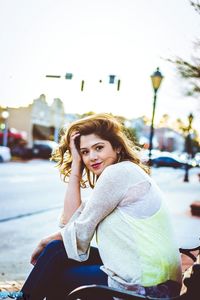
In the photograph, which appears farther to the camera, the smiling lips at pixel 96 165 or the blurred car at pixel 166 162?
the blurred car at pixel 166 162

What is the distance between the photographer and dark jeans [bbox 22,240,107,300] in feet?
7.67

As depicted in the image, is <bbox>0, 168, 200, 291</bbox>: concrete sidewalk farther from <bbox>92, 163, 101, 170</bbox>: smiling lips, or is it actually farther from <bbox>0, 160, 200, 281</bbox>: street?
<bbox>92, 163, 101, 170</bbox>: smiling lips

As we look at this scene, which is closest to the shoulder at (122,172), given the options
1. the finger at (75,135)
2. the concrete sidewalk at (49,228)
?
the finger at (75,135)

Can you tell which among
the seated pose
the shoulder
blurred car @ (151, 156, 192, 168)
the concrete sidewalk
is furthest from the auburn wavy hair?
blurred car @ (151, 156, 192, 168)

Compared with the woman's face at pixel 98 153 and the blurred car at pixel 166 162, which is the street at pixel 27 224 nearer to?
the woman's face at pixel 98 153

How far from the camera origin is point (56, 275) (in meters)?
2.42

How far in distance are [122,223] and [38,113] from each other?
5620 centimetres

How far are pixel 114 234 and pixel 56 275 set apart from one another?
54cm

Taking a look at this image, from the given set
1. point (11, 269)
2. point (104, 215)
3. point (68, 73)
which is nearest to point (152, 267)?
point (104, 215)

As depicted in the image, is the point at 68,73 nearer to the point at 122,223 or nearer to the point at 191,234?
the point at 191,234

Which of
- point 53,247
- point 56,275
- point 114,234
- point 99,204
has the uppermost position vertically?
point 99,204

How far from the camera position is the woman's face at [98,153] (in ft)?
8.05

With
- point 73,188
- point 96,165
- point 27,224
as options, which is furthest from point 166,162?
point 96,165

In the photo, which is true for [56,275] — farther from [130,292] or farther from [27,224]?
[27,224]
